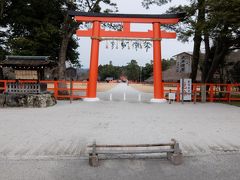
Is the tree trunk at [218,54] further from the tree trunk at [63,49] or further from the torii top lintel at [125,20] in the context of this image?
the tree trunk at [63,49]

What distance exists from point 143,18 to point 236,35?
6.59 meters

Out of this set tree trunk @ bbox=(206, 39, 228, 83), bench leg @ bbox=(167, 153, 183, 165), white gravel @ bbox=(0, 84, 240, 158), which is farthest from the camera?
tree trunk @ bbox=(206, 39, 228, 83)

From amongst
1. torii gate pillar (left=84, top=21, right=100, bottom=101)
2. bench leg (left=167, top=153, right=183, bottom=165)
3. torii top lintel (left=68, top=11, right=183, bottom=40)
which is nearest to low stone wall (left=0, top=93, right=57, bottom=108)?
torii gate pillar (left=84, top=21, right=100, bottom=101)

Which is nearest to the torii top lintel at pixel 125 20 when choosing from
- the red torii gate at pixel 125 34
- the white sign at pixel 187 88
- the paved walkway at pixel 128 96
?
the red torii gate at pixel 125 34

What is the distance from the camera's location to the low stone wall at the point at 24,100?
537 inches

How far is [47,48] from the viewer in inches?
832

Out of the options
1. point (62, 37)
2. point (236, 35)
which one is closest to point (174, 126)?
point (236, 35)

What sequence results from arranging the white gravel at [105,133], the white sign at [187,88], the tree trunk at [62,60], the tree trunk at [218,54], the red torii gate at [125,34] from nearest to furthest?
the white gravel at [105,133]
the white sign at [187,88]
the red torii gate at [125,34]
the tree trunk at [218,54]
the tree trunk at [62,60]

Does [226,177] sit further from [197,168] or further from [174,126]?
[174,126]

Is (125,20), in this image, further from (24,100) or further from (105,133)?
(105,133)

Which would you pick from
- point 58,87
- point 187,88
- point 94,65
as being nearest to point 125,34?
point 94,65

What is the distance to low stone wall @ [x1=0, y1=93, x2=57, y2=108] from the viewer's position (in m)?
13.6

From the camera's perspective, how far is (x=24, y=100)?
13766mm

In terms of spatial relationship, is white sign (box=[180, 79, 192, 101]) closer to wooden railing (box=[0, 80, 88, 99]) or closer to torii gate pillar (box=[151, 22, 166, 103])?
torii gate pillar (box=[151, 22, 166, 103])
